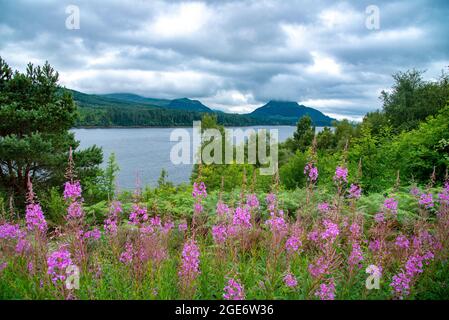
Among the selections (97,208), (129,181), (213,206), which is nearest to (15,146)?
(97,208)

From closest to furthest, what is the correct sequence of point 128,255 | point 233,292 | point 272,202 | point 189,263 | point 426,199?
1. point 233,292
2. point 189,263
3. point 128,255
4. point 272,202
5. point 426,199

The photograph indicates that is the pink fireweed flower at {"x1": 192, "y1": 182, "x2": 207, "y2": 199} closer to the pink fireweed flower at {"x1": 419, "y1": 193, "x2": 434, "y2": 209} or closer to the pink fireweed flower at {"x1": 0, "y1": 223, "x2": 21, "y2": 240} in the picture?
the pink fireweed flower at {"x1": 0, "y1": 223, "x2": 21, "y2": 240}

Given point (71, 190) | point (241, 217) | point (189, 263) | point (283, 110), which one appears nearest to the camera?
point (189, 263)

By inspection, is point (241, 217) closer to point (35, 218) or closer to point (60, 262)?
point (60, 262)

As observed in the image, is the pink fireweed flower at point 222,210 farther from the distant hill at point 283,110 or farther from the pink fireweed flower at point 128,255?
the distant hill at point 283,110

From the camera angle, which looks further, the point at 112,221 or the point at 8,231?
the point at 8,231

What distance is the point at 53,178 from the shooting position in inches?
711

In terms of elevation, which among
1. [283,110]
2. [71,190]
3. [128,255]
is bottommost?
[128,255]

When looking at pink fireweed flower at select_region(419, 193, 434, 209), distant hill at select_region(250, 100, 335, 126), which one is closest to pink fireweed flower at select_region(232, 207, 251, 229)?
pink fireweed flower at select_region(419, 193, 434, 209)

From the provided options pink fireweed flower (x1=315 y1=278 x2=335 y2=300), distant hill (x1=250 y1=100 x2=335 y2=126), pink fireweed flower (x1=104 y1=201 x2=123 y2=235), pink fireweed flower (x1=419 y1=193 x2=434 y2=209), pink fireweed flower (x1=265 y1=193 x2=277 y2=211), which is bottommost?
pink fireweed flower (x1=315 y1=278 x2=335 y2=300)

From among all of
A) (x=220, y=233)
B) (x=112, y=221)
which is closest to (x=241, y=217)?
(x=220, y=233)

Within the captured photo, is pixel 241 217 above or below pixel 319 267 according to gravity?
above
